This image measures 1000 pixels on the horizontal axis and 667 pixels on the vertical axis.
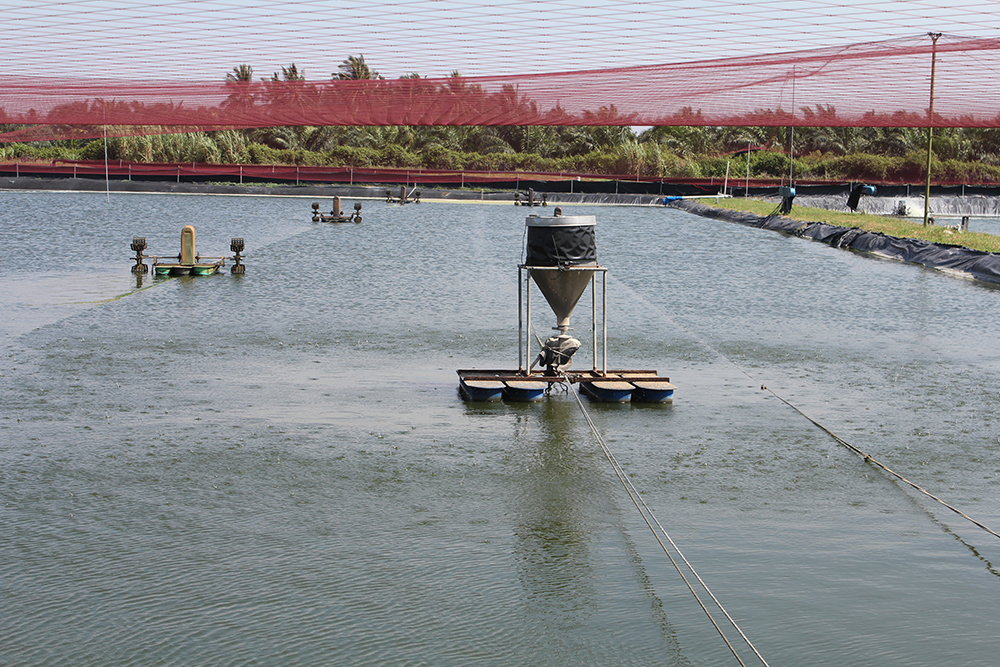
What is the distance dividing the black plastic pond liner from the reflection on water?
23.0ft

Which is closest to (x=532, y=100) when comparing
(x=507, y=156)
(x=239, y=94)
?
(x=239, y=94)

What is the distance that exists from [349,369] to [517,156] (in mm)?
75832

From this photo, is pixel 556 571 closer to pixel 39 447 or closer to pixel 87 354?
pixel 39 447

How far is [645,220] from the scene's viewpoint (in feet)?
148

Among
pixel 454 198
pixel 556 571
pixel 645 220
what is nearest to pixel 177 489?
pixel 556 571

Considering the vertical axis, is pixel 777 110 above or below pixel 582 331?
above

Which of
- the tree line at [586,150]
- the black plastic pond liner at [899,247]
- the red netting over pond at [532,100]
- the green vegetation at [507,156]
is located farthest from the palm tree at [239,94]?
the green vegetation at [507,156]

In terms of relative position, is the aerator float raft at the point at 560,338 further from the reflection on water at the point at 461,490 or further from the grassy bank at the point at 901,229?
the grassy bank at the point at 901,229

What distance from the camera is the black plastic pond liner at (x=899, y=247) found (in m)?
23.3

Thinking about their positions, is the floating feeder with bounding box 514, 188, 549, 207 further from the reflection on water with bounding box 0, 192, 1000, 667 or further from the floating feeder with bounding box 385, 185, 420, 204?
the reflection on water with bounding box 0, 192, 1000, 667

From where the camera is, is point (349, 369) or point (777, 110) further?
point (777, 110)

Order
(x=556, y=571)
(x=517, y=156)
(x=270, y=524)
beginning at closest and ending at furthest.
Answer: (x=556, y=571), (x=270, y=524), (x=517, y=156)

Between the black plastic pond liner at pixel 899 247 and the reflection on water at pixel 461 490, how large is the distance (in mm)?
7024

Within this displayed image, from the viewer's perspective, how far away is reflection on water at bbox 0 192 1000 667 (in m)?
5.43
